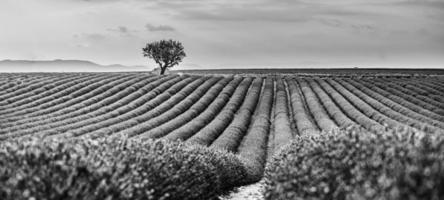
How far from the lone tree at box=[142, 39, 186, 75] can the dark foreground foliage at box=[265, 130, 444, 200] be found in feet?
259

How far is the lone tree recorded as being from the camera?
8669 centimetres

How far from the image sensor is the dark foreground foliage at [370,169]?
17.5 ft

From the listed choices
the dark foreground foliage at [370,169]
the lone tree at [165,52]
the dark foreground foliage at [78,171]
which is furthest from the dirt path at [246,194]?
the lone tree at [165,52]

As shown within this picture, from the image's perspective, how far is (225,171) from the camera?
49.4 feet

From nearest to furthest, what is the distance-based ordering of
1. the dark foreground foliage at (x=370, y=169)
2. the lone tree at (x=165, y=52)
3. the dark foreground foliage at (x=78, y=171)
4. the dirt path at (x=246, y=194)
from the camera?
the dark foreground foliage at (x=370, y=169)
the dark foreground foliage at (x=78, y=171)
the dirt path at (x=246, y=194)
the lone tree at (x=165, y=52)

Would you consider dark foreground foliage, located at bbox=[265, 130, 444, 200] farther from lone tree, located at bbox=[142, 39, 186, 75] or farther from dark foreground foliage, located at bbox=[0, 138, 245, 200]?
lone tree, located at bbox=[142, 39, 186, 75]

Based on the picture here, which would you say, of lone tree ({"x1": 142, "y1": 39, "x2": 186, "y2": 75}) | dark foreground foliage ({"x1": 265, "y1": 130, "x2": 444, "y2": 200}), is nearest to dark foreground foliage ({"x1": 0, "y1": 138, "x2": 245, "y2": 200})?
dark foreground foliage ({"x1": 265, "y1": 130, "x2": 444, "y2": 200})

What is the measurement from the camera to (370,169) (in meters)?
6.45

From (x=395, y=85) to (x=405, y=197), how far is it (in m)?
47.7

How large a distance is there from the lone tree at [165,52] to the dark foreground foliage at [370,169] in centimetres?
7882

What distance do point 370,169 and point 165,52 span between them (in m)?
80.9

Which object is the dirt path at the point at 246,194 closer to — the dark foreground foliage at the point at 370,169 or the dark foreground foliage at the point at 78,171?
the dark foreground foliage at the point at 78,171

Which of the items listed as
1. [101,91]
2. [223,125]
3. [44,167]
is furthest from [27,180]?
[101,91]

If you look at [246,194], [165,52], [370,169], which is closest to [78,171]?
[370,169]
